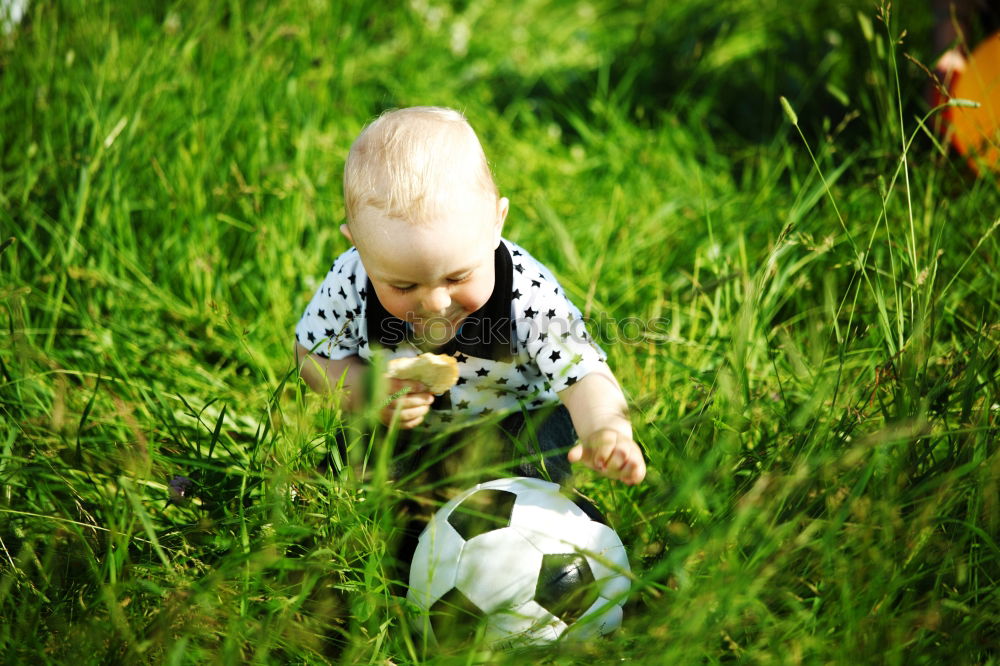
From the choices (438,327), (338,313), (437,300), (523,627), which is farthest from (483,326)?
(523,627)

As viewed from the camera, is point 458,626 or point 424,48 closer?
point 458,626

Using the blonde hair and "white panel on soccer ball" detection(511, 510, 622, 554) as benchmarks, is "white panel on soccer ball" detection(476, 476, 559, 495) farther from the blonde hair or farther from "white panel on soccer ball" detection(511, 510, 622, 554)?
the blonde hair

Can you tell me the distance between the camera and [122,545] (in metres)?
1.52

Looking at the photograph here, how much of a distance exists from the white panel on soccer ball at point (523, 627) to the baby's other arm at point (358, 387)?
0.48 m

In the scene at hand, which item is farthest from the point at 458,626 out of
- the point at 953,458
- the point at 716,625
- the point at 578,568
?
the point at 953,458

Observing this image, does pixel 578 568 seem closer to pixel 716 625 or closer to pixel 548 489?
pixel 548 489

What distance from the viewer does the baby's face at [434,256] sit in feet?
5.42

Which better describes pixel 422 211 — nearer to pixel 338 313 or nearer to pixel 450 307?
pixel 450 307

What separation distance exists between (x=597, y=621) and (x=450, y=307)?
741mm

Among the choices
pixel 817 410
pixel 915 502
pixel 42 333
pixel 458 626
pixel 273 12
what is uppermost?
pixel 273 12

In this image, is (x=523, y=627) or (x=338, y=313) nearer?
(x=523, y=627)

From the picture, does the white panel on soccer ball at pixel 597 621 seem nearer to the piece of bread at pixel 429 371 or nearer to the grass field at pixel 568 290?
the grass field at pixel 568 290

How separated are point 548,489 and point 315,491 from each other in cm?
49

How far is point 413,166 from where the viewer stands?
64.7 inches
